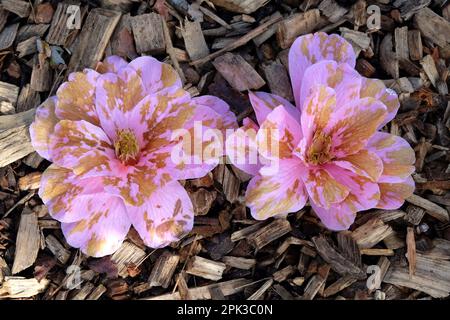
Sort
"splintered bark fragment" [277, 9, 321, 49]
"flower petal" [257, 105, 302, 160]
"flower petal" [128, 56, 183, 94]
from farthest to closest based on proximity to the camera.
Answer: "splintered bark fragment" [277, 9, 321, 49] < "flower petal" [128, 56, 183, 94] < "flower petal" [257, 105, 302, 160]

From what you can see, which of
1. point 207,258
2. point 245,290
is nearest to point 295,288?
point 245,290

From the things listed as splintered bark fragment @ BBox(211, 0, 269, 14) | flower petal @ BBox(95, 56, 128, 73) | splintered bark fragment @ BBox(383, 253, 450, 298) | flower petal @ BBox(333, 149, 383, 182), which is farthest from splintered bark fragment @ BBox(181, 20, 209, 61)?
splintered bark fragment @ BBox(383, 253, 450, 298)

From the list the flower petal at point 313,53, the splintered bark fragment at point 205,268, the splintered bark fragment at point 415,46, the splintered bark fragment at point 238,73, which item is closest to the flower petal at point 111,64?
the splintered bark fragment at point 238,73

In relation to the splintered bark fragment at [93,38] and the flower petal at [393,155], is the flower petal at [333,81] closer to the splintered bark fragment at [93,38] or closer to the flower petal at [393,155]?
the flower petal at [393,155]

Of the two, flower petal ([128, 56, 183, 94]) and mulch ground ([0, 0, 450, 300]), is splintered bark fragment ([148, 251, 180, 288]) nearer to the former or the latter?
mulch ground ([0, 0, 450, 300])

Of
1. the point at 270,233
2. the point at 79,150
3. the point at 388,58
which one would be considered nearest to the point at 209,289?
the point at 270,233
